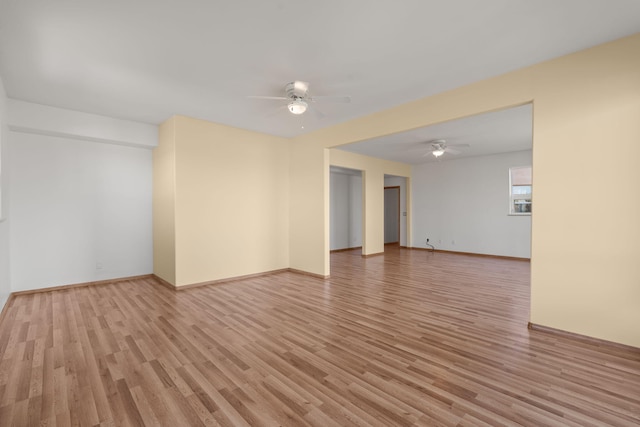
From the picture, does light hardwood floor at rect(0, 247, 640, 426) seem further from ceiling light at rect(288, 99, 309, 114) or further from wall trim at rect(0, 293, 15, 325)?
ceiling light at rect(288, 99, 309, 114)

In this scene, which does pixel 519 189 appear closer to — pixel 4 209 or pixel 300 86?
pixel 300 86

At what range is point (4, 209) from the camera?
353cm

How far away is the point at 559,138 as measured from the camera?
2.73 metres

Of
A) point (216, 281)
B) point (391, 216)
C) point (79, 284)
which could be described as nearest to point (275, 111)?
point (216, 281)

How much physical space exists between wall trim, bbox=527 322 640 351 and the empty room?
0.02 meters

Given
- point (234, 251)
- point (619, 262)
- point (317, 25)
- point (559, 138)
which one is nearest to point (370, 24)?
point (317, 25)

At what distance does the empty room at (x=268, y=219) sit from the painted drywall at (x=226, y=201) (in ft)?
0.12

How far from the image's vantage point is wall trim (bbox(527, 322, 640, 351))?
244 centimetres

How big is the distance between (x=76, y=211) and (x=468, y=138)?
23.9 ft

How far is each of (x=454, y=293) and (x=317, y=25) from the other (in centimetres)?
390

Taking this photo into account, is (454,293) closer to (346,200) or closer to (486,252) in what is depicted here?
(486,252)

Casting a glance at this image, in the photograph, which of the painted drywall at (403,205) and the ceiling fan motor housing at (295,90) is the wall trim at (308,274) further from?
the painted drywall at (403,205)

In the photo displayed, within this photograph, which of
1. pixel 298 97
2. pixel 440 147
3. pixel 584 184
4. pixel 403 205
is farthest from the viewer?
pixel 403 205

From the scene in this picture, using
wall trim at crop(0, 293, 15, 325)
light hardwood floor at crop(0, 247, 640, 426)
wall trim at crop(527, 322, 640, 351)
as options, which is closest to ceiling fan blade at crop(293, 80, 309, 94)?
light hardwood floor at crop(0, 247, 640, 426)
